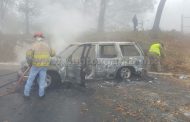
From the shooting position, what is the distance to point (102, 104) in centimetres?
891

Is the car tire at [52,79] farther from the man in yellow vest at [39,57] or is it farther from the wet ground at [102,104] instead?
the man in yellow vest at [39,57]

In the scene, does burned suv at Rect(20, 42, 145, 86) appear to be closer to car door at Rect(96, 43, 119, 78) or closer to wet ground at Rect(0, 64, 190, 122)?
car door at Rect(96, 43, 119, 78)

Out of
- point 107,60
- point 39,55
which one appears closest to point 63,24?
point 107,60

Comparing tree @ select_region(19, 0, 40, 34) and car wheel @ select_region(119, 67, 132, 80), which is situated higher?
tree @ select_region(19, 0, 40, 34)

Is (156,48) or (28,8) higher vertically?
(28,8)

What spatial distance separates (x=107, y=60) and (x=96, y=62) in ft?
1.69

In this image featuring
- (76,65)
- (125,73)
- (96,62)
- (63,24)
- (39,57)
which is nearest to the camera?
(39,57)

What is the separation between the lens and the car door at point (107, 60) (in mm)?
12023

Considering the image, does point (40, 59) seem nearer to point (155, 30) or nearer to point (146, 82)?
point (146, 82)

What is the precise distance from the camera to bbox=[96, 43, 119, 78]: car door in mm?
12023

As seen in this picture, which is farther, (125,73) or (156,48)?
(156,48)

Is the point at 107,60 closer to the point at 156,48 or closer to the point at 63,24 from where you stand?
the point at 156,48

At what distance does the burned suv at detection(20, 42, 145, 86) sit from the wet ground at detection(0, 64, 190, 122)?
1.39 ft

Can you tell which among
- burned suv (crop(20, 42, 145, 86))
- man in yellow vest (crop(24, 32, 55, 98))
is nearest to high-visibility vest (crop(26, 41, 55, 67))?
man in yellow vest (crop(24, 32, 55, 98))
